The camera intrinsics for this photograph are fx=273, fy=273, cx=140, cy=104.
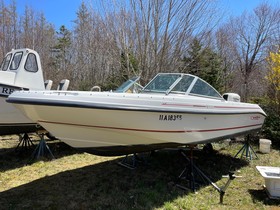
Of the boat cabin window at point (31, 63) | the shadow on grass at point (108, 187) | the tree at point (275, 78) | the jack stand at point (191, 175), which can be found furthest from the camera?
the tree at point (275, 78)

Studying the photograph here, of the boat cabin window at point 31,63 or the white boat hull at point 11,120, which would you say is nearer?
the white boat hull at point 11,120

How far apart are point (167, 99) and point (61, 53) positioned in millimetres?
16290

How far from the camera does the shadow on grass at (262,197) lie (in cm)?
384

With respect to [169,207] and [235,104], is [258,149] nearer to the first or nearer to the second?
[235,104]

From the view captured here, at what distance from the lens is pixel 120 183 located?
4.52 metres

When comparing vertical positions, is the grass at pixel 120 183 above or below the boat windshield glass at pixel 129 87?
below

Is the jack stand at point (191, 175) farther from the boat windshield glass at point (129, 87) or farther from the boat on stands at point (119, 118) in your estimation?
the boat windshield glass at point (129, 87)

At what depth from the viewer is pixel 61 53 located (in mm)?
18484

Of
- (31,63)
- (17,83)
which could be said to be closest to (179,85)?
(17,83)

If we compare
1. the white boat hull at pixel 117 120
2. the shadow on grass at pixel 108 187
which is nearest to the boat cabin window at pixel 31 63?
the shadow on grass at pixel 108 187

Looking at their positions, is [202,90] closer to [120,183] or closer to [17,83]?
[120,183]

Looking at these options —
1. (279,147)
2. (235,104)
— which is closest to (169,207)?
(235,104)

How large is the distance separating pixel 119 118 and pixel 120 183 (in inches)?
62.6

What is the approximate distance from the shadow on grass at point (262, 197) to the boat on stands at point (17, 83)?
4394 mm
